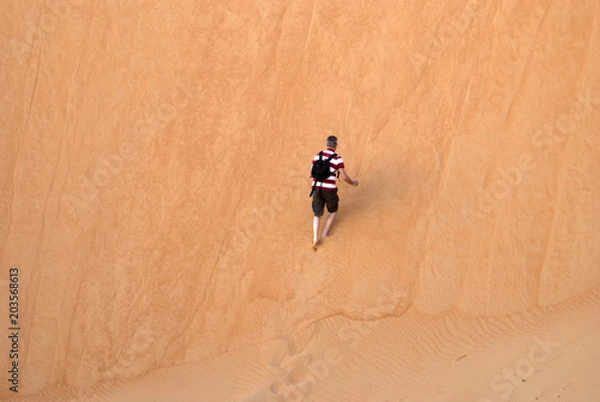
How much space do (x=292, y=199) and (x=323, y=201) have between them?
717mm

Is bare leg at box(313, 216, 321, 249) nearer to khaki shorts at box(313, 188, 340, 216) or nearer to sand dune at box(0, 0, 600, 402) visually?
khaki shorts at box(313, 188, 340, 216)

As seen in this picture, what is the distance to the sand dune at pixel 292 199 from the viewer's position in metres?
7.48

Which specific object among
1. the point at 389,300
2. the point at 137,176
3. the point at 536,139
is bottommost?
the point at 389,300

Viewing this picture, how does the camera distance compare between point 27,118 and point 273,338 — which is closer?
point 273,338

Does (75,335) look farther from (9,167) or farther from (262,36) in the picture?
(262,36)

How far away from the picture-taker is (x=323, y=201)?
26.0 ft

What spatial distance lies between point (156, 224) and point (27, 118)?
221 cm

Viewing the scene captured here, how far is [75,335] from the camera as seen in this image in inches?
307

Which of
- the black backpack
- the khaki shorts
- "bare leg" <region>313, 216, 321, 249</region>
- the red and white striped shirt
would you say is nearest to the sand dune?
"bare leg" <region>313, 216, 321, 249</region>

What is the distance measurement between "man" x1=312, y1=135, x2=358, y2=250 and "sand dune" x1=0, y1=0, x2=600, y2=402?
332mm

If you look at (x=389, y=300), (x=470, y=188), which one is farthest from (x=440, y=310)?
(x=470, y=188)

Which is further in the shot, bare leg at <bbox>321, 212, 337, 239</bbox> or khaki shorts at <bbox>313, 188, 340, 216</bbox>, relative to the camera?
bare leg at <bbox>321, 212, 337, 239</bbox>

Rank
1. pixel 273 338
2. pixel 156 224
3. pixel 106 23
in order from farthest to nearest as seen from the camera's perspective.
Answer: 1. pixel 106 23
2. pixel 156 224
3. pixel 273 338

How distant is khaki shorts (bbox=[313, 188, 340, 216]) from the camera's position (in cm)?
782
